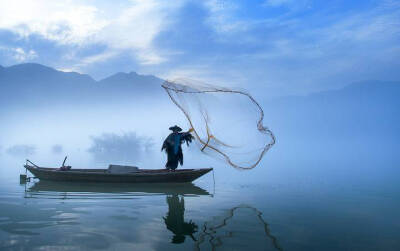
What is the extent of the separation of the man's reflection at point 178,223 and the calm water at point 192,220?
3 centimetres

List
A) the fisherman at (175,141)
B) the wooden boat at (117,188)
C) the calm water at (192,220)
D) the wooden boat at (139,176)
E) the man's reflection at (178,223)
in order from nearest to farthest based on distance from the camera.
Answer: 1. the calm water at (192,220)
2. the man's reflection at (178,223)
3. the wooden boat at (117,188)
4. the wooden boat at (139,176)
5. the fisherman at (175,141)

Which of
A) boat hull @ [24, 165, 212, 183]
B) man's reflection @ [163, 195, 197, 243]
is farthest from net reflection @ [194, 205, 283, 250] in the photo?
boat hull @ [24, 165, 212, 183]

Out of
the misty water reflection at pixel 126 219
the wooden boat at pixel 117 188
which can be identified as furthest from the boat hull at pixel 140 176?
the misty water reflection at pixel 126 219

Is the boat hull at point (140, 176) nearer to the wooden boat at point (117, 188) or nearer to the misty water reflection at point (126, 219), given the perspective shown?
the wooden boat at point (117, 188)

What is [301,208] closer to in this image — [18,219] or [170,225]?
[170,225]

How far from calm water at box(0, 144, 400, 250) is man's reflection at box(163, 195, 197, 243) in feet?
0.09

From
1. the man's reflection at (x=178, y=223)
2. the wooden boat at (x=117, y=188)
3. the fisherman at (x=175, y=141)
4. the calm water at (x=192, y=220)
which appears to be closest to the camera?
the calm water at (x=192, y=220)

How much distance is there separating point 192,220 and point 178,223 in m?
0.70

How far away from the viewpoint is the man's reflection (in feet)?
32.9

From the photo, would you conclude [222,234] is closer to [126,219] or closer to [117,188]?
[126,219]

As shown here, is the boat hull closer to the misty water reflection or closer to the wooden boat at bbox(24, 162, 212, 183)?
the wooden boat at bbox(24, 162, 212, 183)

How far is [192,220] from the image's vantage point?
12109mm

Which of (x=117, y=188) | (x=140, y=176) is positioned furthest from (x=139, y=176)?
(x=117, y=188)

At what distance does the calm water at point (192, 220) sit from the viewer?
31.1 ft
